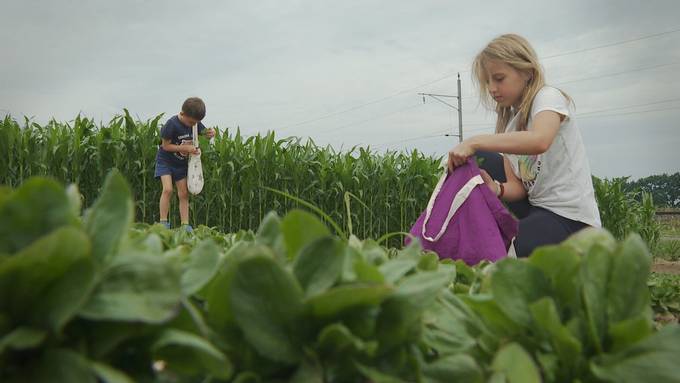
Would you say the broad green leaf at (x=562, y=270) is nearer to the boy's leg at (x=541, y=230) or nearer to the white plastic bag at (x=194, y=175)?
the boy's leg at (x=541, y=230)

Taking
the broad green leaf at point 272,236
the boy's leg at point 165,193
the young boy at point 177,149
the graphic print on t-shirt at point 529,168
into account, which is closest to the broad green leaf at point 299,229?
the broad green leaf at point 272,236

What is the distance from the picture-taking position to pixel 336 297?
0.43 meters

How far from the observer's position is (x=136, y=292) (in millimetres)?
412

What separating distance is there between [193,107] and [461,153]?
18.5 ft

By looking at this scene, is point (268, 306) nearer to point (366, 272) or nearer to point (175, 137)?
point (366, 272)

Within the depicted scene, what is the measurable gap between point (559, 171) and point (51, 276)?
10.1 feet

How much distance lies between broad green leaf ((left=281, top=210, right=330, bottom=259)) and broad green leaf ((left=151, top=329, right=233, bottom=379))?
0.14 m

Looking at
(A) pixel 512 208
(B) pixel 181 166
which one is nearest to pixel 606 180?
(B) pixel 181 166

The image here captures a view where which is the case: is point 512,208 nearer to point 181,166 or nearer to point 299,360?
point 299,360

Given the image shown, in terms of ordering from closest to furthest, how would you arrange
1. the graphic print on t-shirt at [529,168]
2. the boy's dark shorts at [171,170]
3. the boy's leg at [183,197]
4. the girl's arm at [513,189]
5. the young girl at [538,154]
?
the young girl at [538,154] → the graphic print on t-shirt at [529,168] → the girl's arm at [513,189] → the boy's dark shorts at [171,170] → the boy's leg at [183,197]

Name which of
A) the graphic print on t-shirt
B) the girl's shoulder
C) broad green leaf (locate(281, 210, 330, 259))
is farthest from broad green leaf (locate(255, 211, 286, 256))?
the graphic print on t-shirt

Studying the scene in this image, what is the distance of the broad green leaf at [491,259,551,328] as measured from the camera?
0.54m

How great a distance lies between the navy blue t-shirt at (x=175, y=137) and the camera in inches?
304

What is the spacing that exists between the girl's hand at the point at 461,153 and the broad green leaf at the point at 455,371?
2322 mm
